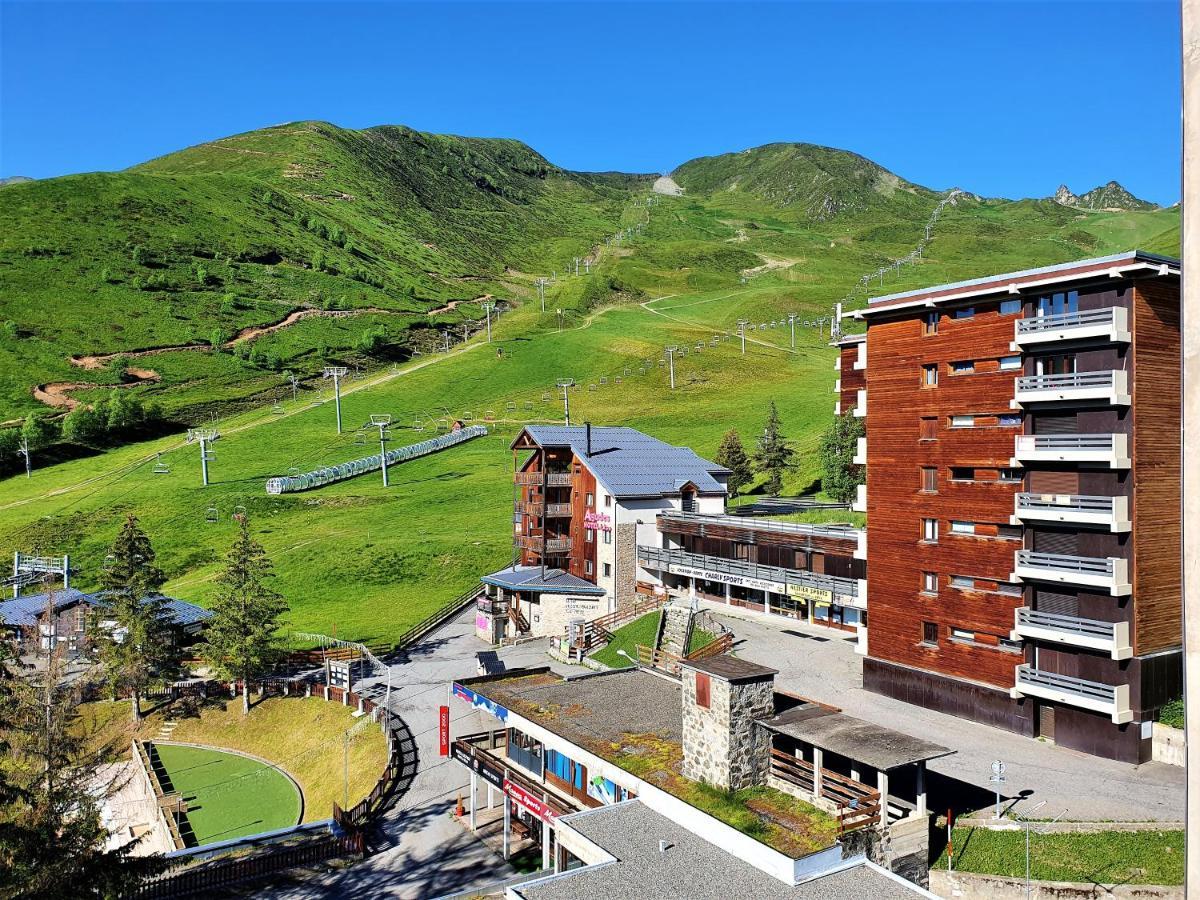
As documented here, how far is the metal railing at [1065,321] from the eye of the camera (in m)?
31.4

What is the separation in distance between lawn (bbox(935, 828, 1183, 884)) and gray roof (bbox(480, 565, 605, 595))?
115 ft

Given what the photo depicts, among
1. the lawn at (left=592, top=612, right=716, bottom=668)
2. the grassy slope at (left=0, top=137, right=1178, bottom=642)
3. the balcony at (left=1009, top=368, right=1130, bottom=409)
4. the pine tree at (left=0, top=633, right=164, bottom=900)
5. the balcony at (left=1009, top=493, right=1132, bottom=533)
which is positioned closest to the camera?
the pine tree at (left=0, top=633, right=164, bottom=900)

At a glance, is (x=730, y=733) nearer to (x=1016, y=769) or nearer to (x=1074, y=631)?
(x=1016, y=769)

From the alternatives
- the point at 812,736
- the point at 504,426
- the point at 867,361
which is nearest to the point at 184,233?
the point at 504,426

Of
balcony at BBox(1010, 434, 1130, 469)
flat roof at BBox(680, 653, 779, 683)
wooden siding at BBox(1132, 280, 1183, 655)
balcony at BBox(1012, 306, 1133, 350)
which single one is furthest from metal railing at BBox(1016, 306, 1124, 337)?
flat roof at BBox(680, 653, 779, 683)

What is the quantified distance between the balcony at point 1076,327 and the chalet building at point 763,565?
1210 cm

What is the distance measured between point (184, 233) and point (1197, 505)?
222257 mm

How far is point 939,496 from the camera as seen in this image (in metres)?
37.0

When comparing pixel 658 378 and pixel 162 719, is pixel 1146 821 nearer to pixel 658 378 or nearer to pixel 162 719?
pixel 162 719

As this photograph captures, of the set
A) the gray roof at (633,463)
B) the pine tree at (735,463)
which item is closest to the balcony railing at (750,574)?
the gray roof at (633,463)

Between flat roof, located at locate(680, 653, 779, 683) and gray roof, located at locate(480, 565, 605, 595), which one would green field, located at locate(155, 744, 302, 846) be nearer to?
gray roof, located at locate(480, 565, 605, 595)

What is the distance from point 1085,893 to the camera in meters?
22.6

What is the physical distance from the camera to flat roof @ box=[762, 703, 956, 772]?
75.5 ft

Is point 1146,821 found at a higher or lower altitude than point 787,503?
lower
